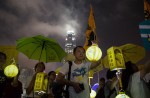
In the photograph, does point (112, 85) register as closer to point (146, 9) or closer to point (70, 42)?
point (146, 9)

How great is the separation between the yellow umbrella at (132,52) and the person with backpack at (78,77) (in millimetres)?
884

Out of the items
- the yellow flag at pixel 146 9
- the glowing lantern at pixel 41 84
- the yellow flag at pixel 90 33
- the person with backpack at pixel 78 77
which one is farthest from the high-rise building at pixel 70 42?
the glowing lantern at pixel 41 84

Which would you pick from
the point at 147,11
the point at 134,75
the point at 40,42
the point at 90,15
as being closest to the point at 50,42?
the point at 40,42

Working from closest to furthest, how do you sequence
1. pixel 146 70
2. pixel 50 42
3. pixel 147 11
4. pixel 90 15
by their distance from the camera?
pixel 146 70
pixel 50 42
pixel 147 11
pixel 90 15

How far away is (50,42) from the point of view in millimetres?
6461

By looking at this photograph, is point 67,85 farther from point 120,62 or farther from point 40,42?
point 40,42

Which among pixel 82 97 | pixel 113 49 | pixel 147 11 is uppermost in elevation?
pixel 147 11

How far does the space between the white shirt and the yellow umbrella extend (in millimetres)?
1039

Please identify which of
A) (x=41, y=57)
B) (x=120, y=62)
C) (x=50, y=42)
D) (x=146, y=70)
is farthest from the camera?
(x=41, y=57)

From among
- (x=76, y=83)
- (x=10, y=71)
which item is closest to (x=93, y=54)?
(x=76, y=83)

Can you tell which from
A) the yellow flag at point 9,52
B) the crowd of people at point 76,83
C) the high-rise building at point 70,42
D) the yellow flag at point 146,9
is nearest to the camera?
the crowd of people at point 76,83

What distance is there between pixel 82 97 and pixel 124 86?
1075mm

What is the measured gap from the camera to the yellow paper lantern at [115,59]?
459 cm

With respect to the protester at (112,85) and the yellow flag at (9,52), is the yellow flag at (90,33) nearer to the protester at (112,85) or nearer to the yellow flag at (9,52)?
the yellow flag at (9,52)
